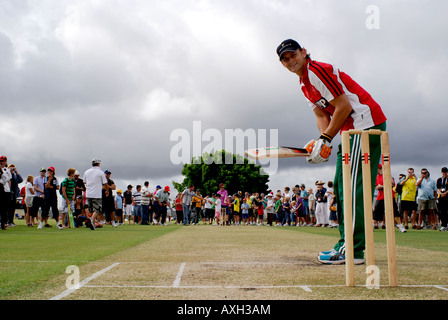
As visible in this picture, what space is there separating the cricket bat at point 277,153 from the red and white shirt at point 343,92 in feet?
1.96

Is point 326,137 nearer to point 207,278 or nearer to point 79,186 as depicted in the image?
point 207,278

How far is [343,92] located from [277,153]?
0.94 m

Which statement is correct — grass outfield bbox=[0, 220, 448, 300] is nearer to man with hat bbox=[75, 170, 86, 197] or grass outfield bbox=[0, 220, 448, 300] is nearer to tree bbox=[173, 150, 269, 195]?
man with hat bbox=[75, 170, 86, 197]

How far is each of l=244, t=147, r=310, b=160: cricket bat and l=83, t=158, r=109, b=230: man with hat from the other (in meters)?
10.2

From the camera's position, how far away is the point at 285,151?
14.7 ft

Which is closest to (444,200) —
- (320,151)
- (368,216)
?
(320,151)

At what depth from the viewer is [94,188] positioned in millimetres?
13781

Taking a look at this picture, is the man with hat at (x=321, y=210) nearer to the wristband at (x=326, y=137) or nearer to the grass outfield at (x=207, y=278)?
the grass outfield at (x=207, y=278)

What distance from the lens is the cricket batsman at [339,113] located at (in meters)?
4.40

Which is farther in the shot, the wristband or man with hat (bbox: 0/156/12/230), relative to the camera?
man with hat (bbox: 0/156/12/230)

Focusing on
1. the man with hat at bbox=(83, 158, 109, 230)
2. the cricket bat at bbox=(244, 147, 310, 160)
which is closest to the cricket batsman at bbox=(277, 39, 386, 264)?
the cricket bat at bbox=(244, 147, 310, 160)

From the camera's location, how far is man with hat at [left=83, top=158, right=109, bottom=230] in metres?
13.7
